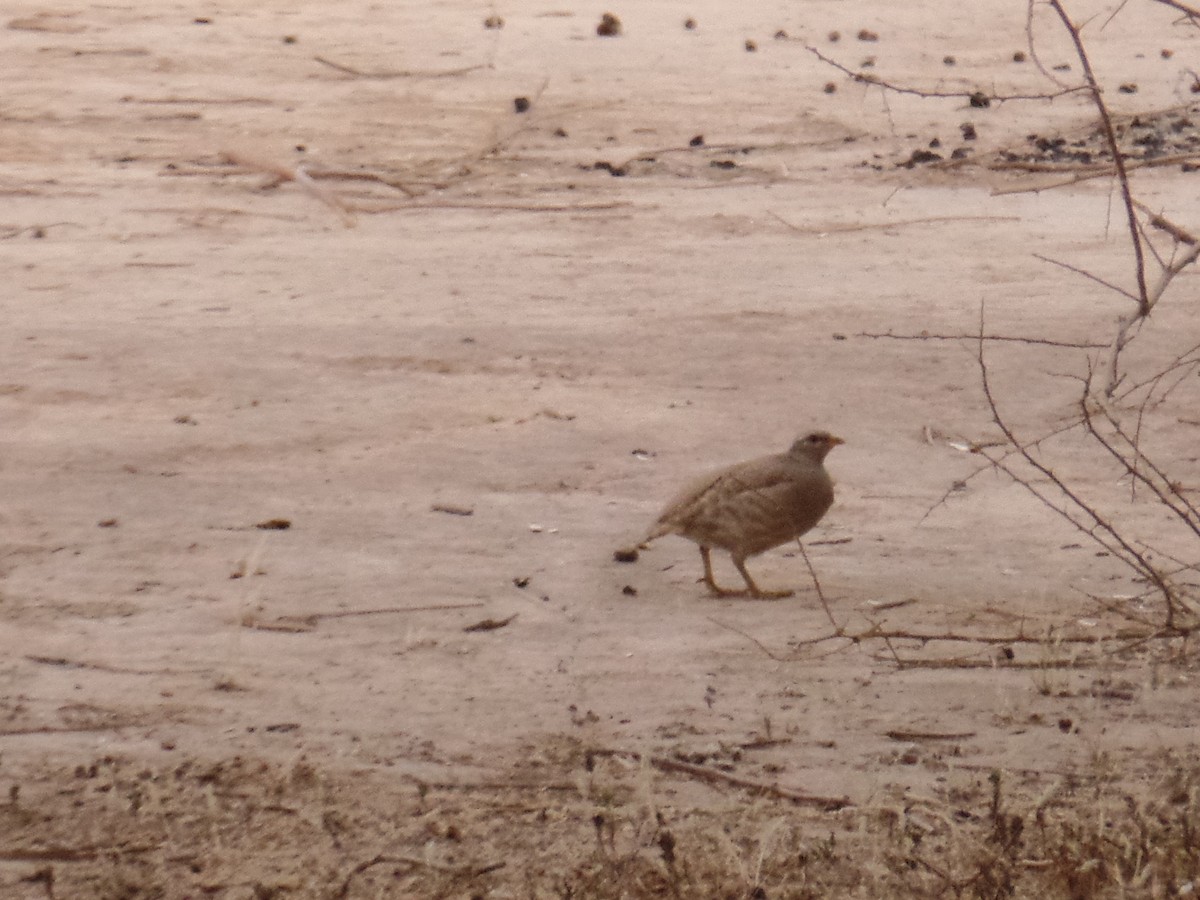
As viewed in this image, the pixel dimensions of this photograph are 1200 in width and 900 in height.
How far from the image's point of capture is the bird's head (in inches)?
208

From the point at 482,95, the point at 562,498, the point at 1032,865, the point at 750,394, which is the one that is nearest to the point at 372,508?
the point at 562,498

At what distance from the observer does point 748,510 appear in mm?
4969

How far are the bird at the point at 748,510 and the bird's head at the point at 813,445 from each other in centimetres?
6

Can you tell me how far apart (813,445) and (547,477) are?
1.01m

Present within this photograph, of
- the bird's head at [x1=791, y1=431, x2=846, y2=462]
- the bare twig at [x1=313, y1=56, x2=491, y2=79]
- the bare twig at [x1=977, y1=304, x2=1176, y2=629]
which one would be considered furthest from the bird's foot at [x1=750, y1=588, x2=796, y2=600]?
the bare twig at [x1=313, y1=56, x2=491, y2=79]

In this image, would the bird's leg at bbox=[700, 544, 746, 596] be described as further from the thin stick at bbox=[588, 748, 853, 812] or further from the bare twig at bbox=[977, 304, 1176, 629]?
the thin stick at bbox=[588, 748, 853, 812]

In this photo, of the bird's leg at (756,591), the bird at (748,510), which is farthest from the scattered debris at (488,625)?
the bird's leg at (756,591)

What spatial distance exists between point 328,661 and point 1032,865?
1.91 meters

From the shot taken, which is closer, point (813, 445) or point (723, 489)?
point (723, 489)

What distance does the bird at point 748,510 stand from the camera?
4.98 metres

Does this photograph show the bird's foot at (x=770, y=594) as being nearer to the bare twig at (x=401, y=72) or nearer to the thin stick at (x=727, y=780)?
the thin stick at (x=727, y=780)

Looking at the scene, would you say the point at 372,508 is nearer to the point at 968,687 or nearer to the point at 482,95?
the point at 968,687

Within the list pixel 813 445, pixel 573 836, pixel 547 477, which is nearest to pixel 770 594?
pixel 813 445

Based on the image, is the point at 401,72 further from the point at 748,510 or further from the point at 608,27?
the point at 748,510
